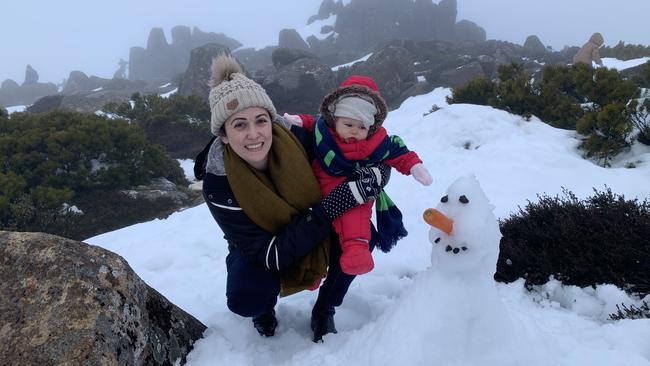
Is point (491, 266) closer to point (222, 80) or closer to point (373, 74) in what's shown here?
point (222, 80)

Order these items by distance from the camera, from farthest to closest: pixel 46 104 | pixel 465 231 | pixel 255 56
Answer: pixel 255 56 → pixel 46 104 → pixel 465 231

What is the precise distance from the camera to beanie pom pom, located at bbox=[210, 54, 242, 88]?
2189mm

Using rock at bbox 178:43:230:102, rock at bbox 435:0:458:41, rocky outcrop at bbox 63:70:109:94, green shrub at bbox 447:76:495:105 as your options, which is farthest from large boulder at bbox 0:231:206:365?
rock at bbox 435:0:458:41

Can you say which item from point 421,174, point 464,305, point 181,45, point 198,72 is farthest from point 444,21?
point 464,305

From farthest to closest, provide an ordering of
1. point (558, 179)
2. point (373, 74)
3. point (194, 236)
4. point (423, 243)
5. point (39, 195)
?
point (373, 74)
point (39, 195)
point (558, 179)
point (194, 236)
point (423, 243)

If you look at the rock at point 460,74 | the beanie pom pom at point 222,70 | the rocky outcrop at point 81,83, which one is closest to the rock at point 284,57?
the rock at point 460,74

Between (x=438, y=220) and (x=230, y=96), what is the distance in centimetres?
124

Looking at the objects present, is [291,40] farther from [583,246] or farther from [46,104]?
[583,246]

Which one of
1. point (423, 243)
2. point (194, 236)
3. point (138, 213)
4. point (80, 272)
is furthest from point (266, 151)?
point (138, 213)

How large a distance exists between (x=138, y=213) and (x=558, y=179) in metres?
7.46

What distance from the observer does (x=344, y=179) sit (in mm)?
2238

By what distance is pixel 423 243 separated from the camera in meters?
3.70

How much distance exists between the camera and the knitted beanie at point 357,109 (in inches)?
85.9

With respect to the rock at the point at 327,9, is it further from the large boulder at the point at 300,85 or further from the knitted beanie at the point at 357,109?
the knitted beanie at the point at 357,109
